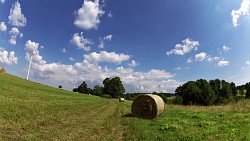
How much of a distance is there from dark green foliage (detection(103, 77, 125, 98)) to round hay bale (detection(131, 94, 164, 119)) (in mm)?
128977

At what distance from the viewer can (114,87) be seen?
15812 cm

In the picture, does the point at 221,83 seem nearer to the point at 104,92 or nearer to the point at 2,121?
the point at 104,92

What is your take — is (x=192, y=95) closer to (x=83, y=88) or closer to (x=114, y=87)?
(x=114, y=87)

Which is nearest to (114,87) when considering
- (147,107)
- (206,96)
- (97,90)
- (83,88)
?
(97,90)

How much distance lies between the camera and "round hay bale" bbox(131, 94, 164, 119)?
2673cm

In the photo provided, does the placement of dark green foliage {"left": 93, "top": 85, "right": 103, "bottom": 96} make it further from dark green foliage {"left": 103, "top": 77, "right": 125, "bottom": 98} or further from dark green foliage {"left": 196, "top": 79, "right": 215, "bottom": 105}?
dark green foliage {"left": 196, "top": 79, "right": 215, "bottom": 105}

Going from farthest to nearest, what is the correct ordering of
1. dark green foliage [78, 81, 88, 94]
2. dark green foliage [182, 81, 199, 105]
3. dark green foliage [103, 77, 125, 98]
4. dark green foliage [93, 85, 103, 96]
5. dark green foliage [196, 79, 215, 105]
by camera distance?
dark green foliage [78, 81, 88, 94]
dark green foliage [93, 85, 103, 96]
dark green foliage [103, 77, 125, 98]
dark green foliage [182, 81, 199, 105]
dark green foliage [196, 79, 215, 105]

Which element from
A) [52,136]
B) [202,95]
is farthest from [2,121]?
[202,95]

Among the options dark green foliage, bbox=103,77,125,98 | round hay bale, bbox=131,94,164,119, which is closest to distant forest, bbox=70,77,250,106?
dark green foliage, bbox=103,77,125,98

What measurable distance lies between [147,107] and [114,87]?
13103cm

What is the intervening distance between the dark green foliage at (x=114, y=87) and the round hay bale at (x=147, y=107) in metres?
129

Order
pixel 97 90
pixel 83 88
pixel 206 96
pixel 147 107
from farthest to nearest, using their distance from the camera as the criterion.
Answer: pixel 83 88 → pixel 97 90 → pixel 206 96 → pixel 147 107

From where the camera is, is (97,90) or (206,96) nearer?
(206,96)

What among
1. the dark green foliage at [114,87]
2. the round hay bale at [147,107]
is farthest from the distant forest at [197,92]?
the round hay bale at [147,107]
